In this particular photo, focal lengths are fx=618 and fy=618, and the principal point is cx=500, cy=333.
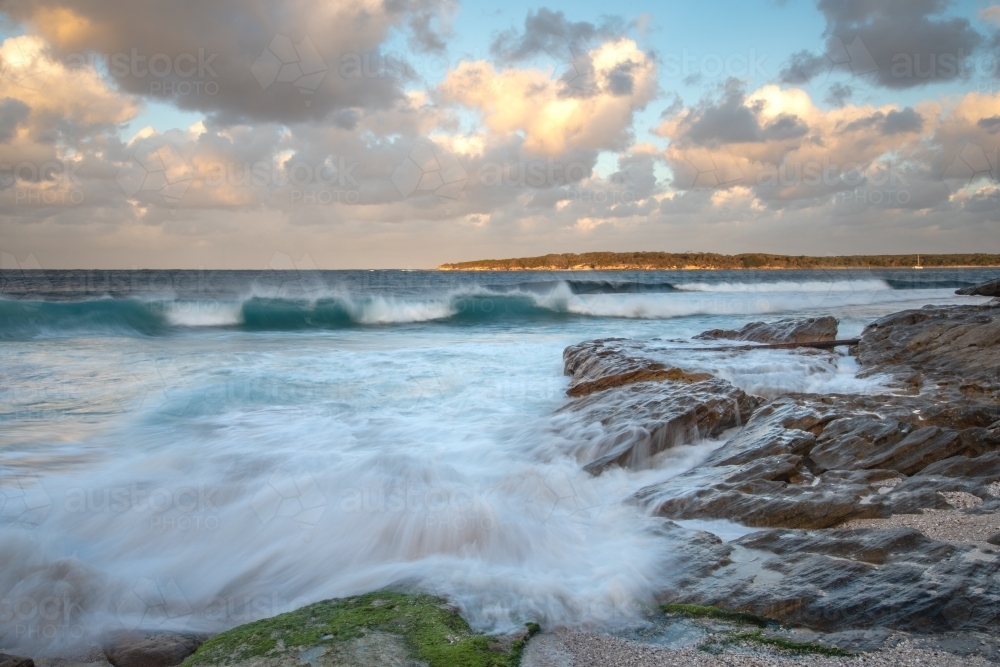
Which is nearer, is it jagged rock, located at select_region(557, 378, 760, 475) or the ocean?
the ocean

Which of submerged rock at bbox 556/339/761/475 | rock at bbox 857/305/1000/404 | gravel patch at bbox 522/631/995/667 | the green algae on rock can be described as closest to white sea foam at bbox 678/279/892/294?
rock at bbox 857/305/1000/404

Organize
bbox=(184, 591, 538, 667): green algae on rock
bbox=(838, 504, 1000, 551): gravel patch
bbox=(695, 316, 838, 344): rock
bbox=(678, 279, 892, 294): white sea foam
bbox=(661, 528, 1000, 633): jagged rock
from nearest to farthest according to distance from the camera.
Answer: bbox=(184, 591, 538, 667): green algae on rock → bbox=(661, 528, 1000, 633): jagged rock → bbox=(838, 504, 1000, 551): gravel patch → bbox=(695, 316, 838, 344): rock → bbox=(678, 279, 892, 294): white sea foam

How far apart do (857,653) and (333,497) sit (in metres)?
4.37

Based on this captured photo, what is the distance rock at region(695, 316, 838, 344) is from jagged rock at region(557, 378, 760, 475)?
18.1 feet

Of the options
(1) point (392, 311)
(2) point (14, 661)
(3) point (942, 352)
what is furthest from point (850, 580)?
(1) point (392, 311)

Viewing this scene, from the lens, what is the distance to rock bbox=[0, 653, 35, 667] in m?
3.17

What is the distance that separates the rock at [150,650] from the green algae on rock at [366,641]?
367 mm

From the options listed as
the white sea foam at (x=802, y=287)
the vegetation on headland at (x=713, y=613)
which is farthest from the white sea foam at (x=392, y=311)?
the white sea foam at (x=802, y=287)

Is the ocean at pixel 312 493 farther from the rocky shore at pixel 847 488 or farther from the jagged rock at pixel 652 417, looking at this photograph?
the rocky shore at pixel 847 488

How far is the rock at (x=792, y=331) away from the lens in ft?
42.5

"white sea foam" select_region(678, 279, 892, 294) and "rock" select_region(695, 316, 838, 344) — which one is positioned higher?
"white sea foam" select_region(678, 279, 892, 294)

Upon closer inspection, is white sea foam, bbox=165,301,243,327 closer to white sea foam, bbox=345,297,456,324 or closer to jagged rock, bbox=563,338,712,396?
white sea foam, bbox=345,297,456,324

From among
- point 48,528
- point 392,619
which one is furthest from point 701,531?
point 48,528

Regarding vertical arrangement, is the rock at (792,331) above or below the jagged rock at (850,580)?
above
